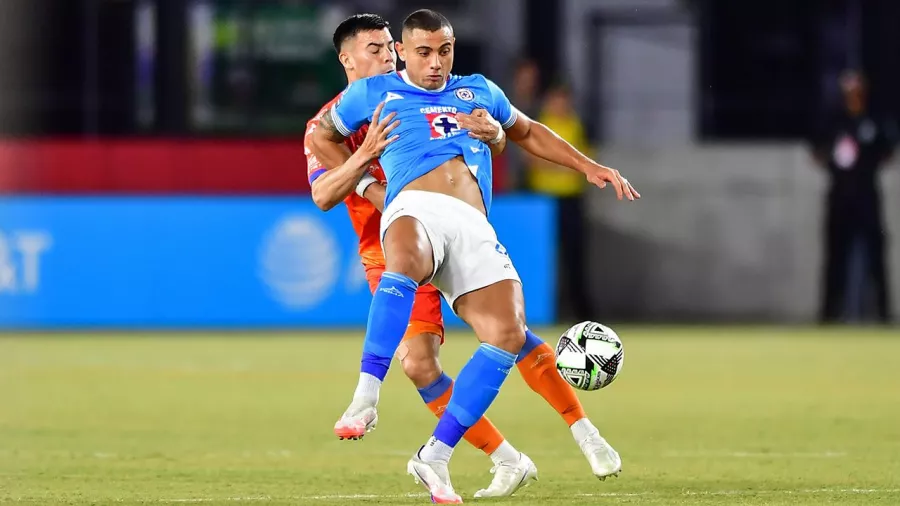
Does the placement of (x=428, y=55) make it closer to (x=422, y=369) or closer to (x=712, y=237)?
(x=422, y=369)

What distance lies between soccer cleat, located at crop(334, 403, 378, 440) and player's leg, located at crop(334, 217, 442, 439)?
75 millimetres

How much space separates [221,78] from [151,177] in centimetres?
290

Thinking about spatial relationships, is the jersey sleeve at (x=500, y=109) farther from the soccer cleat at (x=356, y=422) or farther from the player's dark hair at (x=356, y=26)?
the soccer cleat at (x=356, y=422)

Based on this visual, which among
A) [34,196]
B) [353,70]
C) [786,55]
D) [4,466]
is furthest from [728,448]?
[786,55]

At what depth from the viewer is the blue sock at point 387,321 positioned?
6.24 metres

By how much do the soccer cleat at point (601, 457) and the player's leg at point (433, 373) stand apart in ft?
0.77

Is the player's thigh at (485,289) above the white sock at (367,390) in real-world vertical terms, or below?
above

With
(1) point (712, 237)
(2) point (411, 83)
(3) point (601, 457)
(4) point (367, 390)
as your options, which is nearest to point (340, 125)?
(2) point (411, 83)

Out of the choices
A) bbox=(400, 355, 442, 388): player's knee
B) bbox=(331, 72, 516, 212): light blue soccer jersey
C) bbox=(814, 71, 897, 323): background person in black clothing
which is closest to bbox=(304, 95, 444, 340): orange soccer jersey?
bbox=(400, 355, 442, 388): player's knee

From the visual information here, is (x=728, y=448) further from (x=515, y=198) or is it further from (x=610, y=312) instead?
(x=610, y=312)

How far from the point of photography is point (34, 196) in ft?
53.4

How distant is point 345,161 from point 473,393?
1.09 meters

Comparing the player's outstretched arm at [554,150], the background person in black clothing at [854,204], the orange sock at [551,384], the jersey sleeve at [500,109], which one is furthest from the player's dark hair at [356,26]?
A: the background person in black clothing at [854,204]

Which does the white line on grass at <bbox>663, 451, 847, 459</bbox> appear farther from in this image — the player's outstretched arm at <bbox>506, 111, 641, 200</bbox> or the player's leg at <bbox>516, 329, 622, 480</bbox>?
the player's outstretched arm at <bbox>506, 111, 641, 200</bbox>
